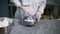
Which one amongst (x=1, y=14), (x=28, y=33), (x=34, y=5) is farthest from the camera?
(x=1, y=14)

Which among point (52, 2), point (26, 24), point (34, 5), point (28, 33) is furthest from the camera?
point (52, 2)

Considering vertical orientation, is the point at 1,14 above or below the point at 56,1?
below

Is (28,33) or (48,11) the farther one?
(48,11)

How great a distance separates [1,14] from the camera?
2.69 metres

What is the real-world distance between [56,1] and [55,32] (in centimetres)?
142

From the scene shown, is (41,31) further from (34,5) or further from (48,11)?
(48,11)

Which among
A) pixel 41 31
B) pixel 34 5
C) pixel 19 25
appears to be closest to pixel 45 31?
pixel 41 31

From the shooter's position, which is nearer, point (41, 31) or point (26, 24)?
point (41, 31)

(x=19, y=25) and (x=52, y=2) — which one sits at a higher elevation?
(x=52, y=2)

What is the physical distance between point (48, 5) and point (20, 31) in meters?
1.42

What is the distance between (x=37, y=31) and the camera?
1.06 metres

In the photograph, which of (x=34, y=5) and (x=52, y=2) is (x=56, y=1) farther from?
(x=34, y=5)

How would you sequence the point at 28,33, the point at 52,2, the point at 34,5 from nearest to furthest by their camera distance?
1. the point at 28,33
2. the point at 34,5
3. the point at 52,2

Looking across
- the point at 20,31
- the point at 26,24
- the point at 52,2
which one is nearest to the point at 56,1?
the point at 52,2
